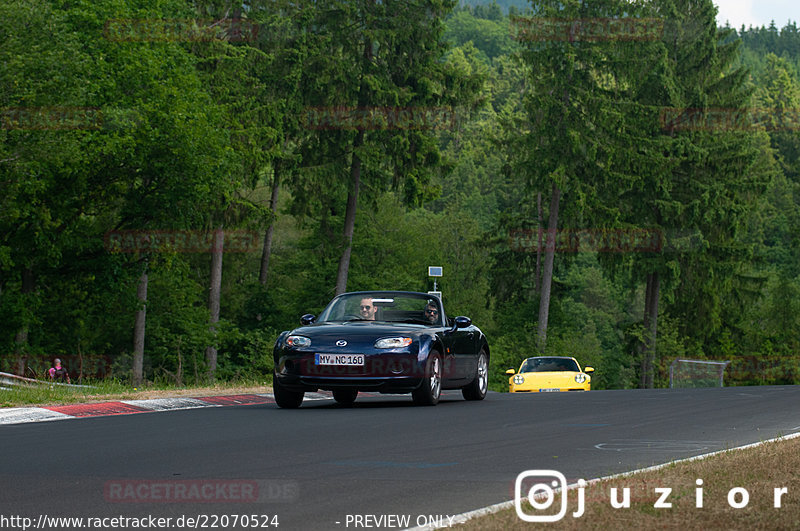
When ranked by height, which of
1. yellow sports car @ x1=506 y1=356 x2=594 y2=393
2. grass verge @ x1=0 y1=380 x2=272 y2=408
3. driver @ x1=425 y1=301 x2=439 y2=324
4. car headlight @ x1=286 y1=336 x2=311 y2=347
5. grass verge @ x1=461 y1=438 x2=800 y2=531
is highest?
driver @ x1=425 y1=301 x2=439 y2=324

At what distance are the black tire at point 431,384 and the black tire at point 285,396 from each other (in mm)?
1601

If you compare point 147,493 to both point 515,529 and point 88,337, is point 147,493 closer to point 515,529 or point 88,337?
point 515,529

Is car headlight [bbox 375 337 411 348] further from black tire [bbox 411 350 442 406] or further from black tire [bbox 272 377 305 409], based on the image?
black tire [bbox 272 377 305 409]

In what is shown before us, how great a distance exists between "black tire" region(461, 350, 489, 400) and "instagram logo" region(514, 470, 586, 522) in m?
9.41

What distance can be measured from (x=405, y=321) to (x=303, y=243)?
3713 centimetres

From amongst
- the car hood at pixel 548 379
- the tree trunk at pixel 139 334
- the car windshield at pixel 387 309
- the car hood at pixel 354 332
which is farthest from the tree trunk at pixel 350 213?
the car hood at pixel 354 332

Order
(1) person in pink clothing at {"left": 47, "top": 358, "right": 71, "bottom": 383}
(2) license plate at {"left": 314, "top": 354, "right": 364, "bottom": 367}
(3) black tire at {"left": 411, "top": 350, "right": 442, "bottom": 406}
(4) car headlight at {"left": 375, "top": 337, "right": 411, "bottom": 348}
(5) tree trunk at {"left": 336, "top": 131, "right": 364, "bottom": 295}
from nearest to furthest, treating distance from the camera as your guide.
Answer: (2) license plate at {"left": 314, "top": 354, "right": 364, "bottom": 367}
(4) car headlight at {"left": 375, "top": 337, "right": 411, "bottom": 348}
(3) black tire at {"left": 411, "top": 350, "right": 442, "bottom": 406}
(1) person in pink clothing at {"left": 47, "top": 358, "right": 71, "bottom": 383}
(5) tree trunk at {"left": 336, "top": 131, "right": 364, "bottom": 295}

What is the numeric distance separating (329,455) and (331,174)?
127ft

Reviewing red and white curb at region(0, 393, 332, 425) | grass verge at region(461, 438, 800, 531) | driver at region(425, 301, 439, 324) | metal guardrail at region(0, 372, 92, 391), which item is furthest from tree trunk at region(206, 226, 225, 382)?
grass verge at region(461, 438, 800, 531)

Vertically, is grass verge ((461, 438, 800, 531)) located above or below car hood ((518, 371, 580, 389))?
above

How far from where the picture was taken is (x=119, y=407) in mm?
15547

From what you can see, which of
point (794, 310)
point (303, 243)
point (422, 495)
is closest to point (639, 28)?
point (303, 243)

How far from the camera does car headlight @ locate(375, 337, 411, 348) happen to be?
1534cm

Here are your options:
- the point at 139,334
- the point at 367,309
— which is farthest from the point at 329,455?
the point at 139,334
